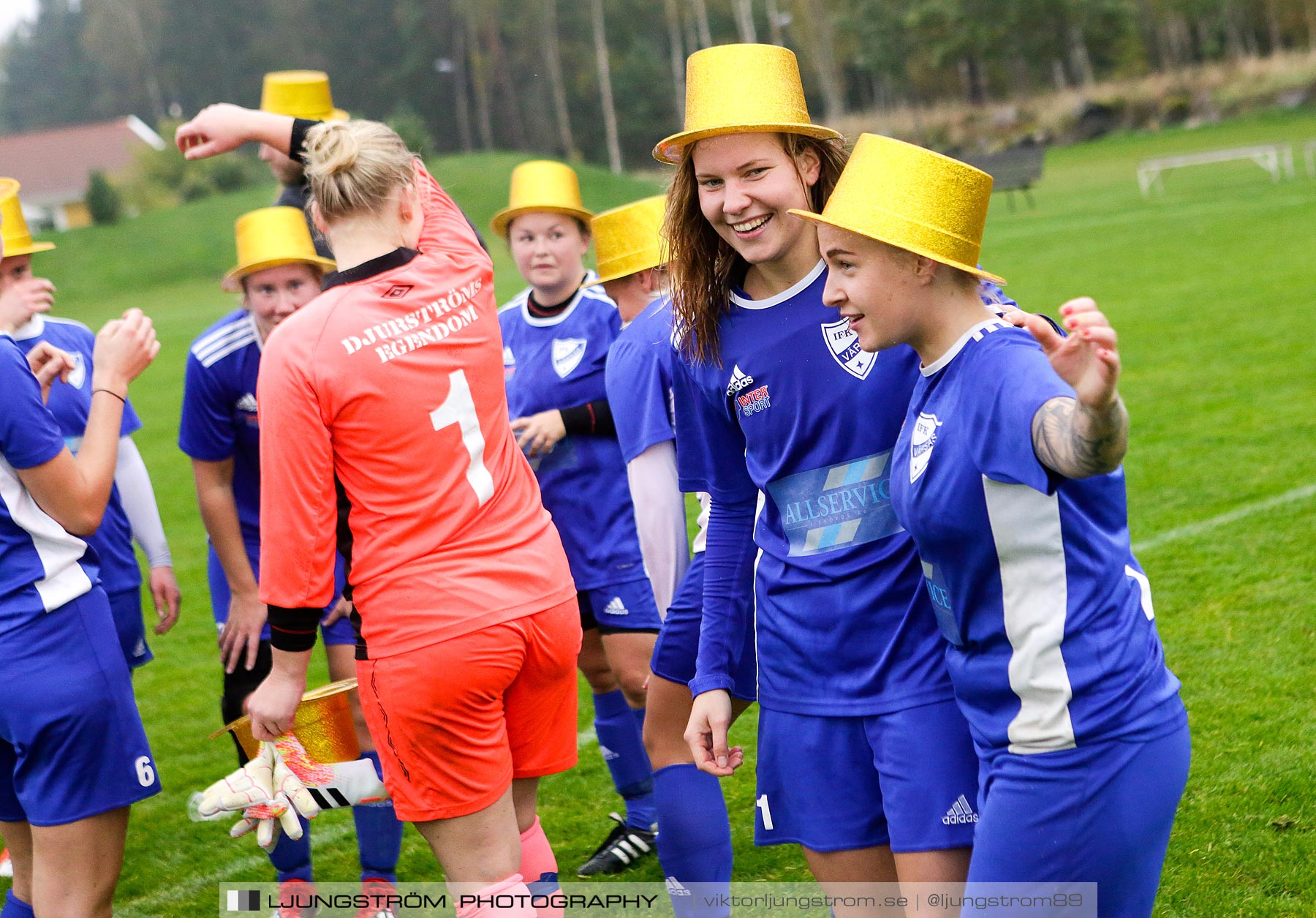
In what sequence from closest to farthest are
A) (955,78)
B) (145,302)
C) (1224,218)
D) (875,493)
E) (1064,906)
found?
(1064,906) < (875,493) < (1224,218) < (145,302) < (955,78)

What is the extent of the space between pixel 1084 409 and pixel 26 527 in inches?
104

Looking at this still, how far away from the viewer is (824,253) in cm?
262

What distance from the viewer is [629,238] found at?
4.45 meters

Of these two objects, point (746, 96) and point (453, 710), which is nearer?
point (746, 96)

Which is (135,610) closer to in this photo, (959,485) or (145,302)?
(959,485)

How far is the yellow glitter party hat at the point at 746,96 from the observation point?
9.54 ft

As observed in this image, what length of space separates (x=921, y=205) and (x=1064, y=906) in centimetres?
130

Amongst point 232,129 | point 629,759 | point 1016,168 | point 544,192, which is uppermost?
point 232,129

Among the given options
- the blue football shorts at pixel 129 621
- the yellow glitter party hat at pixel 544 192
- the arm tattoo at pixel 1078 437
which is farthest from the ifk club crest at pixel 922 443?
the blue football shorts at pixel 129 621

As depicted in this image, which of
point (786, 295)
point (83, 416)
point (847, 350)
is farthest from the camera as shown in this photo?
point (83, 416)

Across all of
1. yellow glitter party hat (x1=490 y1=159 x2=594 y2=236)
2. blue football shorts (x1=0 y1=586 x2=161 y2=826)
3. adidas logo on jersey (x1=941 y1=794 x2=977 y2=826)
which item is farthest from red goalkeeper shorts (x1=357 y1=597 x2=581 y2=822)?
yellow glitter party hat (x1=490 y1=159 x2=594 y2=236)

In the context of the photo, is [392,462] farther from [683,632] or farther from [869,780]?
[869,780]

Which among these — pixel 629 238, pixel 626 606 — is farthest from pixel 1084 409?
pixel 626 606

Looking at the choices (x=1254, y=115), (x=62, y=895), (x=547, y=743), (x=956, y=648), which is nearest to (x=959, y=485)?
(x=956, y=648)
